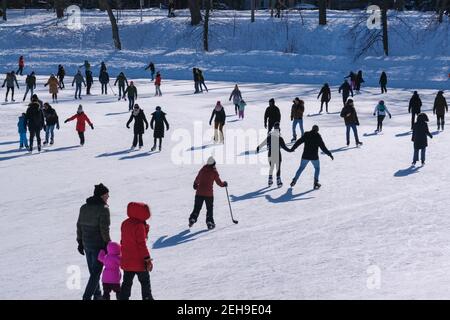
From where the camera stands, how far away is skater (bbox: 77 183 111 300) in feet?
26.0

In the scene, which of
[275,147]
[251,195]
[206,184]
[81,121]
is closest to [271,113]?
[275,147]

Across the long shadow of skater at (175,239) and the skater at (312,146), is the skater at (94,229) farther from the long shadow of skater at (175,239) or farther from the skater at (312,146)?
the skater at (312,146)

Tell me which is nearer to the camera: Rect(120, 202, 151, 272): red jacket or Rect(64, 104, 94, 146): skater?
Rect(120, 202, 151, 272): red jacket

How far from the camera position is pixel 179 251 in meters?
10.6

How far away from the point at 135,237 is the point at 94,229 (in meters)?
0.69

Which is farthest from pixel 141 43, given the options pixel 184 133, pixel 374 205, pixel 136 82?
pixel 374 205

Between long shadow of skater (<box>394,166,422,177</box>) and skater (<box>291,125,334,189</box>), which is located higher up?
skater (<box>291,125,334,189</box>)

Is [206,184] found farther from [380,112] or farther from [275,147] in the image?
[380,112]

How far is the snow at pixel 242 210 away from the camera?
927 centimetres

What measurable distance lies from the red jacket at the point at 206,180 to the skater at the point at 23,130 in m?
8.30

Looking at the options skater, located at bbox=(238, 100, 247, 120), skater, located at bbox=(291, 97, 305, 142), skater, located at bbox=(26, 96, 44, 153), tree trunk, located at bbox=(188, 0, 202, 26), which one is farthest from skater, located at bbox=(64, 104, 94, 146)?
tree trunk, located at bbox=(188, 0, 202, 26)

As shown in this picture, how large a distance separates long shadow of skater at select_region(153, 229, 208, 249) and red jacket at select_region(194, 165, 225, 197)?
0.61 meters

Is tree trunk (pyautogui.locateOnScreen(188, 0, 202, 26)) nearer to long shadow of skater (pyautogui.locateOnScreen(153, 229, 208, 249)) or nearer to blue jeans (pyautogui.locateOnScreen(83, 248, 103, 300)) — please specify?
long shadow of skater (pyautogui.locateOnScreen(153, 229, 208, 249))
